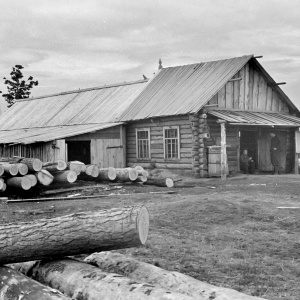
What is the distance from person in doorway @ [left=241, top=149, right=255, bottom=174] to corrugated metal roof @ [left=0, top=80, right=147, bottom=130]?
22.0 feet

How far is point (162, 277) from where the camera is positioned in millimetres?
5938

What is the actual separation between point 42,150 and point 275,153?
1176 centimetres

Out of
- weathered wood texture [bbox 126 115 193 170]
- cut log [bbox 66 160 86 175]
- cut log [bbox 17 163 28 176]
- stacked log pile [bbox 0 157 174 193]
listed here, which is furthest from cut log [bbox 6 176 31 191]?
weathered wood texture [bbox 126 115 193 170]

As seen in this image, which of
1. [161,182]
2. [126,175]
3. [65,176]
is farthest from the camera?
[161,182]

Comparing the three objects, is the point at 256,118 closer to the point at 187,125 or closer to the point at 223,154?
the point at 223,154

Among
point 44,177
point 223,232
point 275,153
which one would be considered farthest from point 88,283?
point 275,153

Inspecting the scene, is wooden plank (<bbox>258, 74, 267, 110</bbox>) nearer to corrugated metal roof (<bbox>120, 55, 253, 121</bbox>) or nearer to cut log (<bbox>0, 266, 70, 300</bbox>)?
corrugated metal roof (<bbox>120, 55, 253, 121</bbox>)

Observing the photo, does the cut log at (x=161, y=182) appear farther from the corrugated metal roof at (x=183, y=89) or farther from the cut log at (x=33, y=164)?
the corrugated metal roof at (x=183, y=89)

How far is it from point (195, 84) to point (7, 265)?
19.9 metres

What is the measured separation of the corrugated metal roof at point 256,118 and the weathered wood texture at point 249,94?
0.47m

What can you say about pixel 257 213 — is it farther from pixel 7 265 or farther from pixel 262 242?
pixel 7 265

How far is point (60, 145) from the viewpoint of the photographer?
23.7m

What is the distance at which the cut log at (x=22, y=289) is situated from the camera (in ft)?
18.4

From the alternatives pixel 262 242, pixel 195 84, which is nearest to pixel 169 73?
pixel 195 84
